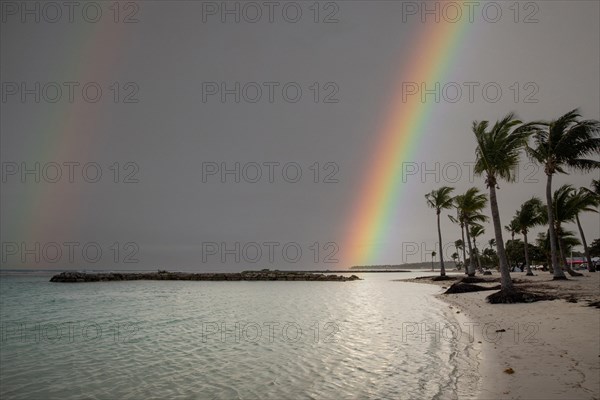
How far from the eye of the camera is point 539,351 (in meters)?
9.20

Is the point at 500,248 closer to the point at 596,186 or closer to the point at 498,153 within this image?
the point at 498,153

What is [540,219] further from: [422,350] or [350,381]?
[350,381]

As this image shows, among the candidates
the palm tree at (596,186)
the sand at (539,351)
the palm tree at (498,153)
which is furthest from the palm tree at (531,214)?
the sand at (539,351)

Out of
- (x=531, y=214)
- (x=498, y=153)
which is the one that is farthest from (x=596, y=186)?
(x=498, y=153)

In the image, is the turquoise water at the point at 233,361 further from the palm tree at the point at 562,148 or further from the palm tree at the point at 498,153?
the palm tree at the point at 562,148

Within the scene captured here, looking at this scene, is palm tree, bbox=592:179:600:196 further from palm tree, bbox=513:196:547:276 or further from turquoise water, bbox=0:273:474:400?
turquoise water, bbox=0:273:474:400

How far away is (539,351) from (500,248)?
49.9 ft

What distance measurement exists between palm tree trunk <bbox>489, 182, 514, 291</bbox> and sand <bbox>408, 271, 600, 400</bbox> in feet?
15.1

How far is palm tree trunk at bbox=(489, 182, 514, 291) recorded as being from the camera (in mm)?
21172

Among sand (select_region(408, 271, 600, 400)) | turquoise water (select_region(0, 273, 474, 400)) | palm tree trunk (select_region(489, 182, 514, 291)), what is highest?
palm tree trunk (select_region(489, 182, 514, 291))

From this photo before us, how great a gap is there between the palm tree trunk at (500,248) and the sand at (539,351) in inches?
182

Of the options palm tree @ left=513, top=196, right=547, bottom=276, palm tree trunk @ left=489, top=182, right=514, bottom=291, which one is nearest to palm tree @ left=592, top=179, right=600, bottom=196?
palm tree @ left=513, top=196, right=547, bottom=276

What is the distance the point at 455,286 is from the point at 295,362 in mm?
25327

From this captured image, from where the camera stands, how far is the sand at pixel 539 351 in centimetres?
664
